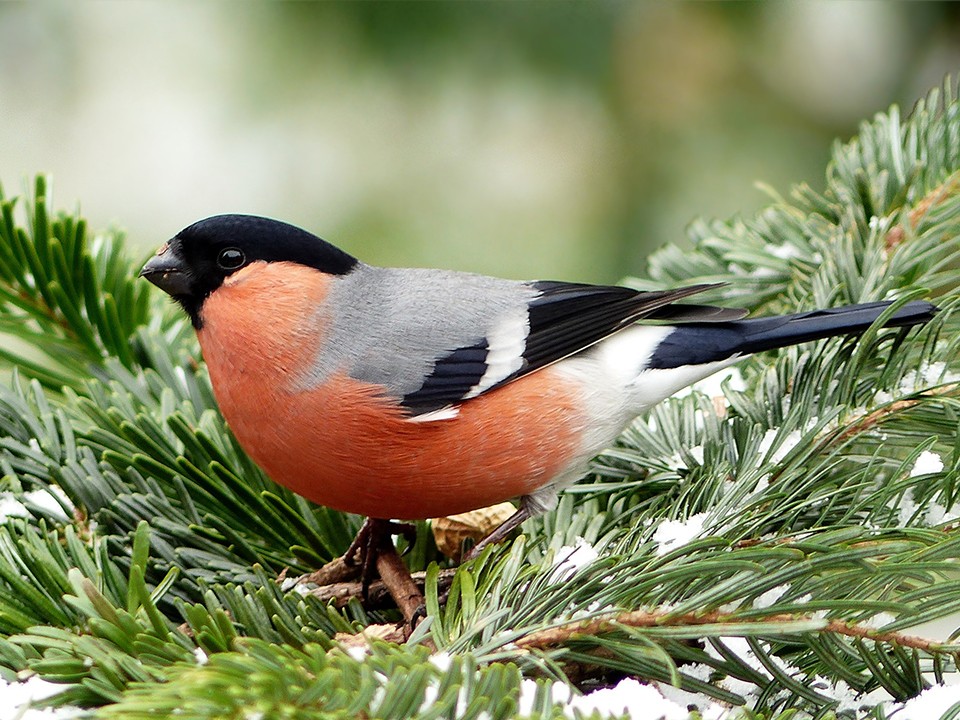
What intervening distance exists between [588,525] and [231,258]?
0.94 m

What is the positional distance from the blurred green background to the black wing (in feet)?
4.14

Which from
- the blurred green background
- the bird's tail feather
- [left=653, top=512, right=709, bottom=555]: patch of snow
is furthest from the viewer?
the blurred green background

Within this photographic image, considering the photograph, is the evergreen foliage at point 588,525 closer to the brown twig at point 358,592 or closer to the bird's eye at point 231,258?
the brown twig at point 358,592

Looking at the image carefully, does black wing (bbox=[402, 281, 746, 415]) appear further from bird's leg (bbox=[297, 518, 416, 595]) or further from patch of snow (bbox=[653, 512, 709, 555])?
patch of snow (bbox=[653, 512, 709, 555])

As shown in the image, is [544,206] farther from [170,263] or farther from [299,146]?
[170,263]

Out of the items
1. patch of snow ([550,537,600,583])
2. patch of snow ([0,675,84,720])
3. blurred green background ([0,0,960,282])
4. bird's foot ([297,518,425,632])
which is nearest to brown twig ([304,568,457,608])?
bird's foot ([297,518,425,632])

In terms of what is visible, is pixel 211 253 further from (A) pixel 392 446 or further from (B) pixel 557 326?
(B) pixel 557 326

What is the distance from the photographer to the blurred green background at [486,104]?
10.4 ft

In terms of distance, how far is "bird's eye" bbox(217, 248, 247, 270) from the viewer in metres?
2.00

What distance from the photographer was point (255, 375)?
183 cm

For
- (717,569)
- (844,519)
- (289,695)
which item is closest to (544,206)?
(844,519)

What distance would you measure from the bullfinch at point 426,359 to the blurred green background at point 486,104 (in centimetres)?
123

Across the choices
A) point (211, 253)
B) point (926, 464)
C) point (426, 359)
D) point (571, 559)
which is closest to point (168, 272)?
point (211, 253)

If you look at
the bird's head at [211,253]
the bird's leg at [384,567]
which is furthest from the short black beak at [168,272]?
the bird's leg at [384,567]
